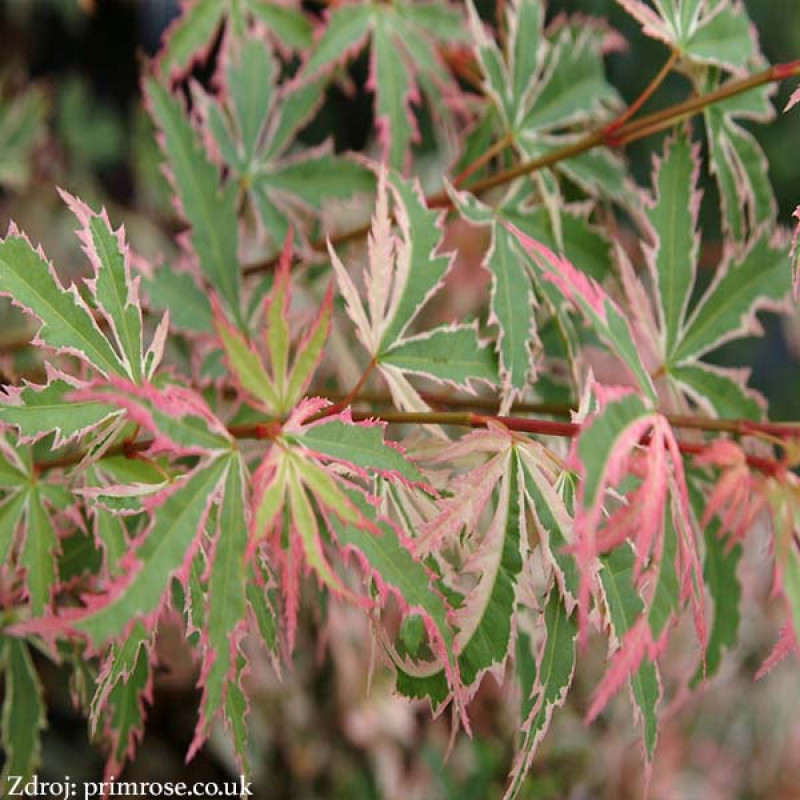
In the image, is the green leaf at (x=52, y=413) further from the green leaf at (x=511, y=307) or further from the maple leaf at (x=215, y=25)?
the maple leaf at (x=215, y=25)

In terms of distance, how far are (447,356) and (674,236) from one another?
0.22m

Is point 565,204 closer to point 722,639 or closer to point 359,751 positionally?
point 722,639

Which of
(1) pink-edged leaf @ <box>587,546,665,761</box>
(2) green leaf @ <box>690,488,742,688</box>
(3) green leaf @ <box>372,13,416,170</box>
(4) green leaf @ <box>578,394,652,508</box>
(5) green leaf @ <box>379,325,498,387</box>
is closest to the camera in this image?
(4) green leaf @ <box>578,394,652,508</box>

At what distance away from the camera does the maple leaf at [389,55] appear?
80cm

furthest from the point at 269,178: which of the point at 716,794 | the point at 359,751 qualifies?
the point at 716,794

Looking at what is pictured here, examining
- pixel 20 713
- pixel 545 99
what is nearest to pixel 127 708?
pixel 20 713

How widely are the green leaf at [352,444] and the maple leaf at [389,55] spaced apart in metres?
0.38

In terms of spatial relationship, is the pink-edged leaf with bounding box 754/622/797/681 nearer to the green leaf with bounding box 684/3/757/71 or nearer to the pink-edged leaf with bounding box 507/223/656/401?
the pink-edged leaf with bounding box 507/223/656/401

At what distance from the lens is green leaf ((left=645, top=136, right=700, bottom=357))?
2.25 ft

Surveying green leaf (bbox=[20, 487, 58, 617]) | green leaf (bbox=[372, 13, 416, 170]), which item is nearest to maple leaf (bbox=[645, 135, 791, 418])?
green leaf (bbox=[372, 13, 416, 170])

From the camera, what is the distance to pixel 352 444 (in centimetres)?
47

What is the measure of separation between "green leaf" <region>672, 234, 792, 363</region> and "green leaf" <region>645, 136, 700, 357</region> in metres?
0.02

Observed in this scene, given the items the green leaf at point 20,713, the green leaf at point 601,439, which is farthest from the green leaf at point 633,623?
the green leaf at point 20,713

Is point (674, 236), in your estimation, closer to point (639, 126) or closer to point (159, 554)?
point (639, 126)
